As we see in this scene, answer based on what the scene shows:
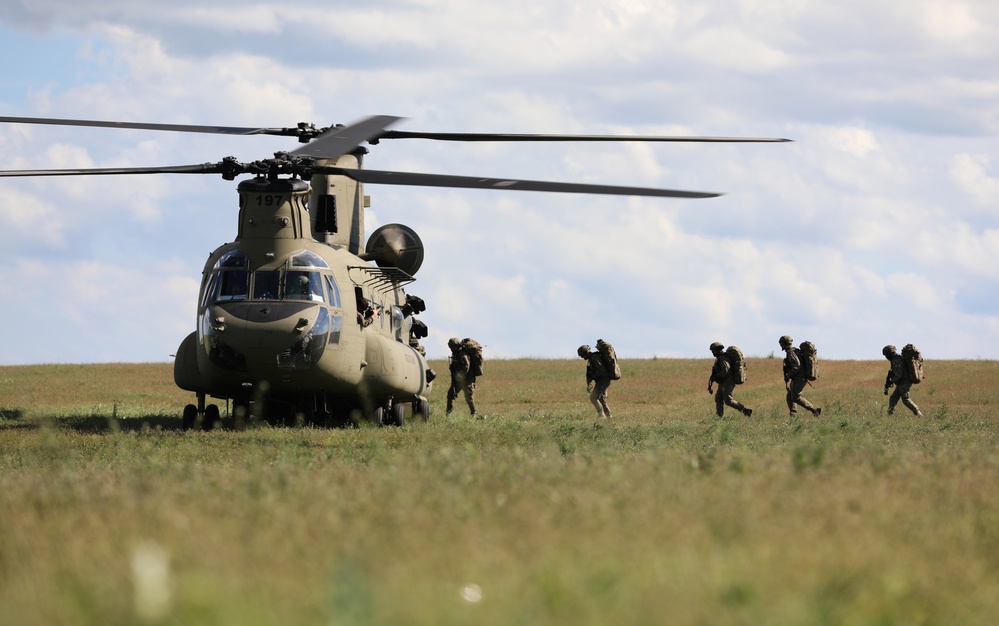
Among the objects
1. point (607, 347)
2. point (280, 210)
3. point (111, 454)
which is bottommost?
point (111, 454)

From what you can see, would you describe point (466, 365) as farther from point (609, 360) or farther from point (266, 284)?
→ point (266, 284)

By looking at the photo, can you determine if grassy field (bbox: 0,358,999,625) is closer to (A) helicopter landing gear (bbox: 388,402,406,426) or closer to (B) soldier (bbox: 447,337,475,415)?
(A) helicopter landing gear (bbox: 388,402,406,426)

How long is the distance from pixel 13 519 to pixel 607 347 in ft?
66.7

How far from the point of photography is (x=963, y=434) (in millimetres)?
18266

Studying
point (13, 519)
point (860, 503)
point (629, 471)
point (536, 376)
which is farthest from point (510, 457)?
point (536, 376)

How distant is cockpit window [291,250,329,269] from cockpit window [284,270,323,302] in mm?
157

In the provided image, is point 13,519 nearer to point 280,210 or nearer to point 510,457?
point 510,457

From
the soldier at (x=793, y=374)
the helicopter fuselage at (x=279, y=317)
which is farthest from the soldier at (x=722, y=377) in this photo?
the helicopter fuselage at (x=279, y=317)

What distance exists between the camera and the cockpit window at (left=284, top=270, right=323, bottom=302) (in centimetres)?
2020

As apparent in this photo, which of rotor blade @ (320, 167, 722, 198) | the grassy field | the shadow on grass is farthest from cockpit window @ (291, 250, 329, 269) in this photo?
the grassy field

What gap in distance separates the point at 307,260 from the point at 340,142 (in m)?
2.13

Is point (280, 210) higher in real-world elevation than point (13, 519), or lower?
higher

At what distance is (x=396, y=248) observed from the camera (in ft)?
79.8

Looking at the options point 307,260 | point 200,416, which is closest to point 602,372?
point 307,260
